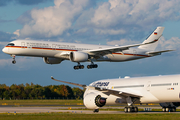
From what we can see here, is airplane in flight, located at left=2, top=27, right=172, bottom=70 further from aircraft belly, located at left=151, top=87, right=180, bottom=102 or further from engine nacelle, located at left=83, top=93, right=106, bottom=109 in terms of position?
aircraft belly, located at left=151, top=87, right=180, bottom=102

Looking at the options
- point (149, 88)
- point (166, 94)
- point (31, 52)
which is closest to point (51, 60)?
point (31, 52)

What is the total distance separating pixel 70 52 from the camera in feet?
144

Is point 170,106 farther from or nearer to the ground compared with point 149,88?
nearer to the ground

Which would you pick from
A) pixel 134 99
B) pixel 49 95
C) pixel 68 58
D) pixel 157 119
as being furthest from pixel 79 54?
pixel 49 95

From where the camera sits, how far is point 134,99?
34.9 meters

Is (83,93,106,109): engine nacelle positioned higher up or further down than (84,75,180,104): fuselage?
further down

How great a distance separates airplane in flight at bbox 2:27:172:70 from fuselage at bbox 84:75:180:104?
318 inches

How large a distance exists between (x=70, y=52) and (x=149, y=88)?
1494 centimetres

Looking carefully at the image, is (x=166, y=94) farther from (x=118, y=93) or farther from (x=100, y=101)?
(x=100, y=101)

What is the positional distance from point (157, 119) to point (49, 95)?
11031 cm

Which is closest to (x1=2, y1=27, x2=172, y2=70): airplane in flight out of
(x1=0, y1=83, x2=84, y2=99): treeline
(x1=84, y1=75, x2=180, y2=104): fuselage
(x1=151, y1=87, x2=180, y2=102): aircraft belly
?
(x1=84, y1=75, x2=180, y2=104): fuselage

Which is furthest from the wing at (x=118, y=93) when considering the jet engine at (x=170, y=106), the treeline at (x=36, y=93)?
the treeline at (x=36, y=93)

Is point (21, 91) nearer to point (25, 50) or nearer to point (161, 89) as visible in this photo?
point (25, 50)

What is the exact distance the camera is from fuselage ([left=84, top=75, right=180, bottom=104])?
3141 centimetres
